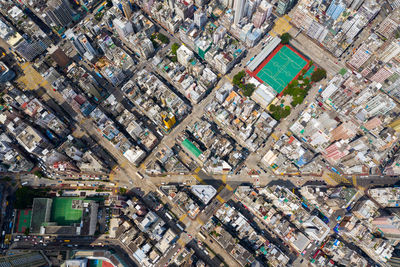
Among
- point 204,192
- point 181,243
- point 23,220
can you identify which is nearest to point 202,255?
point 181,243

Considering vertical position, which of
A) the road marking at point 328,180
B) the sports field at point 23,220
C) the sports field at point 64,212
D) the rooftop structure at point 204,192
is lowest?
the sports field at point 23,220

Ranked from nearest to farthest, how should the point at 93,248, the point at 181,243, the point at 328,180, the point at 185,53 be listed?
1. the point at 93,248
2. the point at 181,243
3. the point at 328,180
4. the point at 185,53

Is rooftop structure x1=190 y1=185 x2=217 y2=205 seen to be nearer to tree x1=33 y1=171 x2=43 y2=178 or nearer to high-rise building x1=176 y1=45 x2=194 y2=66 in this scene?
high-rise building x1=176 y1=45 x2=194 y2=66

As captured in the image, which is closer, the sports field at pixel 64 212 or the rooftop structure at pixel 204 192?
the rooftop structure at pixel 204 192

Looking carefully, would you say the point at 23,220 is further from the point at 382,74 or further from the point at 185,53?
the point at 382,74

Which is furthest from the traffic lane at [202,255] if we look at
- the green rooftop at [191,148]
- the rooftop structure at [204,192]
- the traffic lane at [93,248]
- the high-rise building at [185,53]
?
the high-rise building at [185,53]

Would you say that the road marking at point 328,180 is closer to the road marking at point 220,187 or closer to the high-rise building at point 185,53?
the road marking at point 220,187
